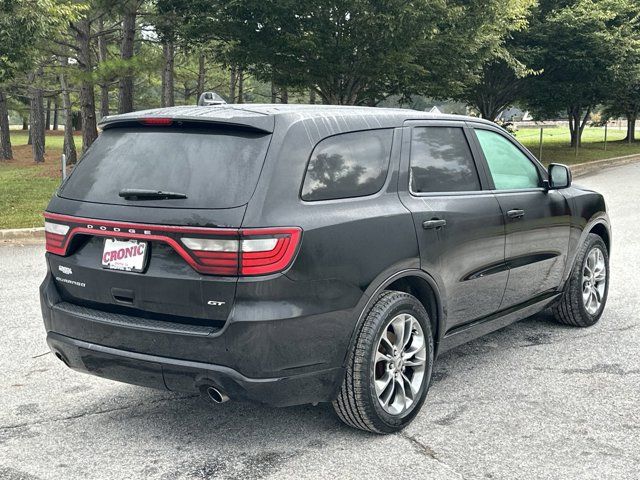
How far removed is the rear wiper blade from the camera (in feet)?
11.7

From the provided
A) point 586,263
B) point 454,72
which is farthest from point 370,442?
point 454,72

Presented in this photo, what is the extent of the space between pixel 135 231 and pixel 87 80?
16.6m

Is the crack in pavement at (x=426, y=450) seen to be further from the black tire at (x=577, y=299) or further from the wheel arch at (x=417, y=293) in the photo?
the black tire at (x=577, y=299)

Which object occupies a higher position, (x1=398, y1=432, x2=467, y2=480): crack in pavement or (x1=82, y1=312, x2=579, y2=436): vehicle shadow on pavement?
(x1=82, y1=312, x2=579, y2=436): vehicle shadow on pavement

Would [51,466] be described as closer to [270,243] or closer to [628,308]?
[270,243]

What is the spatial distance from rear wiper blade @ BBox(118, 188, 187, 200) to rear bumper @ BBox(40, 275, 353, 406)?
22.9 inches

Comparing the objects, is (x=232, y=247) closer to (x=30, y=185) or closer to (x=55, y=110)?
(x=30, y=185)

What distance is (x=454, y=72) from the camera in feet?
70.2

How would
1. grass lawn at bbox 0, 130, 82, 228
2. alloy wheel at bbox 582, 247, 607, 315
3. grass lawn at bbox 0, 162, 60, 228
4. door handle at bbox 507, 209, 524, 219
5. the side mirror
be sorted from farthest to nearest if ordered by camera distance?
1. grass lawn at bbox 0, 130, 82, 228
2. grass lawn at bbox 0, 162, 60, 228
3. alloy wheel at bbox 582, 247, 607, 315
4. the side mirror
5. door handle at bbox 507, 209, 524, 219

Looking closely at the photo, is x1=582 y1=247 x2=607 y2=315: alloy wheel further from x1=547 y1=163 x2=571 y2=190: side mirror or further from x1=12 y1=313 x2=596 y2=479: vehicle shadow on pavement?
x1=12 y1=313 x2=596 y2=479: vehicle shadow on pavement

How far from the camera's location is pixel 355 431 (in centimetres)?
400

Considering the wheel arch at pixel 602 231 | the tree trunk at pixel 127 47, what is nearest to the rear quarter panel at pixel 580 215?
the wheel arch at pixel 602 231

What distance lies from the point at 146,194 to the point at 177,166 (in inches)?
7.9

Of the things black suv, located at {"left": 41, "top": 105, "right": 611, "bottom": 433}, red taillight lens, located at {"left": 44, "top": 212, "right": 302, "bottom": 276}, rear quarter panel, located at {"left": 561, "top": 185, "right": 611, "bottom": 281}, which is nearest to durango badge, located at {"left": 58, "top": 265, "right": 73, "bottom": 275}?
black suv, located at {"left": 41, "top": 105, "right": 611, "bottom": 433}
